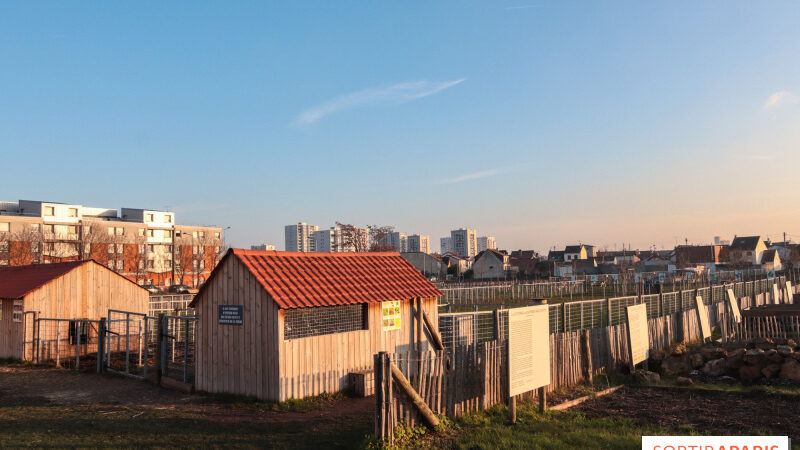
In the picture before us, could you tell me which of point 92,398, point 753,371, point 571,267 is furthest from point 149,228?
point 753,371

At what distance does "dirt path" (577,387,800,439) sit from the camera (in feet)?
33.0

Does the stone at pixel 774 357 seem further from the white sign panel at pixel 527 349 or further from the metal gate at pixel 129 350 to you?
the metal gate at pixel 129 350

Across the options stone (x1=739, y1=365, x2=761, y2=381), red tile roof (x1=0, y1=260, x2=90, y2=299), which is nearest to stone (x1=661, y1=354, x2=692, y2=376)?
stone (x1=739, y1=365, x2=761, y2=381)

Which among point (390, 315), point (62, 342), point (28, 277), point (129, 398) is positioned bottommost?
point (129, 398)

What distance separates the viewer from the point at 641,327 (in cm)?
1641

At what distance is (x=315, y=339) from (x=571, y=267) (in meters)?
101

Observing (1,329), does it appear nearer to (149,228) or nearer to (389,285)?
(389,285)

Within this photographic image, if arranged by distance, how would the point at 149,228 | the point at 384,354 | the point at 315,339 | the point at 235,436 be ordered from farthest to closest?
the point at 149,228 < the point at 315,339 < the point at 235,436 < the point at 384,354

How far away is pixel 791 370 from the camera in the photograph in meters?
14.3

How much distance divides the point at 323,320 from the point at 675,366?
31.8 ft

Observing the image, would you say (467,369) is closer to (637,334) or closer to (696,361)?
(637,334)

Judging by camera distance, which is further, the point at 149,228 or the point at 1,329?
the point at 149,228

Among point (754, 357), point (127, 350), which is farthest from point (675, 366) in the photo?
point (127, 350)

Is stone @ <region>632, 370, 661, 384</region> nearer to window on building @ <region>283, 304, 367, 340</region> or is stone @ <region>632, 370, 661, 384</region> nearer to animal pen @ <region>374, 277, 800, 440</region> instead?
animal pen @ <region>374, 277, 800, 440</region>
